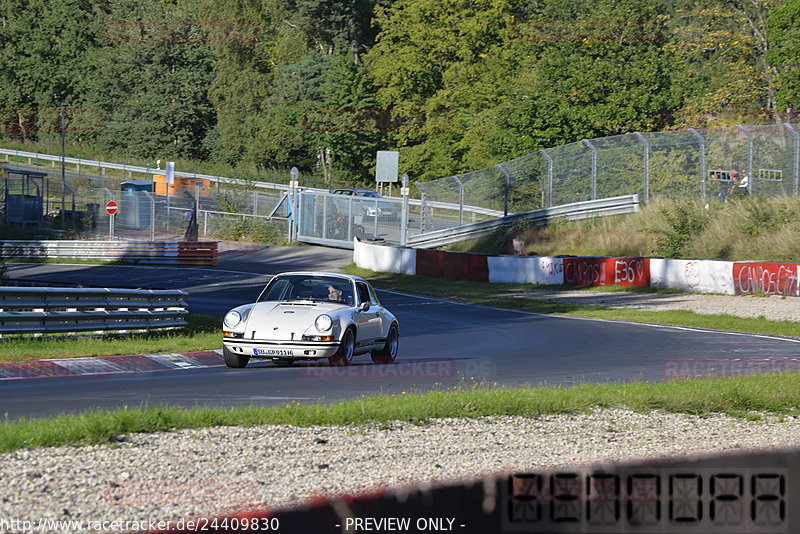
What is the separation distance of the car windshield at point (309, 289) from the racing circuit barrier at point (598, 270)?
15.5 m

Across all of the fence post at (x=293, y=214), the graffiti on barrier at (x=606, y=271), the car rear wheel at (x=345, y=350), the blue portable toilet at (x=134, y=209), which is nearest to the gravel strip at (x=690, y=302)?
the graffiti on barrier at (x=606, y=271)

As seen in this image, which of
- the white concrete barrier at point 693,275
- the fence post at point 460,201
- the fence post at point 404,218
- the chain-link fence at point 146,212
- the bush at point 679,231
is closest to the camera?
the white concrete barrier at point 693,275

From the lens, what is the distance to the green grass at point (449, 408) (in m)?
7.89

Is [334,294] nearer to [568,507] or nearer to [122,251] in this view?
[568,507]

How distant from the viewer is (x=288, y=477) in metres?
6.86

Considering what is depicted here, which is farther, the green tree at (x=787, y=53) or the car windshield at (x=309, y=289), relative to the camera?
the green tree at (x=787, y=53)

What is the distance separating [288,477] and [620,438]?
3.52m

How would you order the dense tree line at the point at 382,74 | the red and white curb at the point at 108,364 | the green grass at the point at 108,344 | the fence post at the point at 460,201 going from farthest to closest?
the dense tree line at the point at 382,74 → the fence post at the point at 460,201 → the green grass at the point at 108,344 → the red and white curb at the point at 108,364

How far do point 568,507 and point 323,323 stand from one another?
703cm

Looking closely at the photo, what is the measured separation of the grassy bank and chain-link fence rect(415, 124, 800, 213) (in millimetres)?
805

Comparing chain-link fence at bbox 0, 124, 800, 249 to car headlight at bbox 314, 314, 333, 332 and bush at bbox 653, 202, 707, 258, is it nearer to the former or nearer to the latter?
bush at bbox 653, 202, 707, 258

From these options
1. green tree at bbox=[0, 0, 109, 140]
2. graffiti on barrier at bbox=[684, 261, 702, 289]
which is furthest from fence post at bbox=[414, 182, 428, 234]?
green tree at bbox=[0, 0, 109, 140]

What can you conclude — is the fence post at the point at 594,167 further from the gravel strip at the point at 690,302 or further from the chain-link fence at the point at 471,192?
the gravel strip at the point at 690,302

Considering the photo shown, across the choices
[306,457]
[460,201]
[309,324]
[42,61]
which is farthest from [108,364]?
[42,61]
